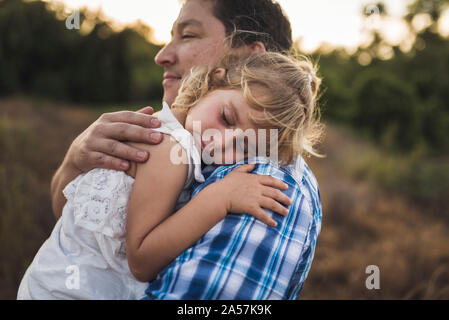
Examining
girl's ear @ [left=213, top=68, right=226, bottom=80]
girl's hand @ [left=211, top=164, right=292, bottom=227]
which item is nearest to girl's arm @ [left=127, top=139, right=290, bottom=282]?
girl's hand @ [left=211, top=164, right=292, bottom=227]

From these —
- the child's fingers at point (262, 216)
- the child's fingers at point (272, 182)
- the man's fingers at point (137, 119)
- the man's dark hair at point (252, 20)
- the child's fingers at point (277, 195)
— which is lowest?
the child's fingers at point (262, 216)

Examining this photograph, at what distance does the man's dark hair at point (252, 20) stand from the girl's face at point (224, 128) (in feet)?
1.96

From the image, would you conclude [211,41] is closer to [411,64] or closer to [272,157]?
[272,157]

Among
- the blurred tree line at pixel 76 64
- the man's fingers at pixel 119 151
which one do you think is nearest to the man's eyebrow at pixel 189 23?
the man's fingers at pixel 119 151

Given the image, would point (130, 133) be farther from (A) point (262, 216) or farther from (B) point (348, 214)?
(B) point (348, 214)

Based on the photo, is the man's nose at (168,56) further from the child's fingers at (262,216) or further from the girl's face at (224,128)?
the child's fingers at (262,216)

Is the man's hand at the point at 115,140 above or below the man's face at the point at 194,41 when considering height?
below

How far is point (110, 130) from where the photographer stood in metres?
1.44

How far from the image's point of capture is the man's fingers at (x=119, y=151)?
4.14 feet

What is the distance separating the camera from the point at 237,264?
41.7 inches

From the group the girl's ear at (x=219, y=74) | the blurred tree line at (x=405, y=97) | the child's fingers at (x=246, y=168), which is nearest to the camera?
the child's fingers at (x=246, y=168)

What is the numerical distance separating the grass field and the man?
159cm

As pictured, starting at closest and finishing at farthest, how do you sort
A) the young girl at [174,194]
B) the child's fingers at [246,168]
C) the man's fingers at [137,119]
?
the young girl at [174,194]
the child's fingers at [246,168]
the man's fingers at [137,119]

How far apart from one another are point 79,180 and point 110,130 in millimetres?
240
